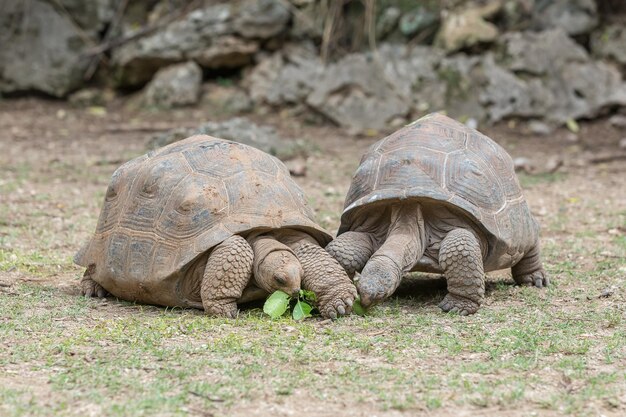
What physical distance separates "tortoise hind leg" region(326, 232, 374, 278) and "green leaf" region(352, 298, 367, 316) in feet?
0.83

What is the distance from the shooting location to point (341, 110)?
11000mm

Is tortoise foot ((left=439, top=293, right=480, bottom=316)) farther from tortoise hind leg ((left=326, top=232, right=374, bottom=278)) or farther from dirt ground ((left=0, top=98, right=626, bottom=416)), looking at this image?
tortoise hind leg ((left=326, top=232, right=374, bottom=278))

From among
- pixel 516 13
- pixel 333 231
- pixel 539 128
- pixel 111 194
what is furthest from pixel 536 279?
pixel 516 13

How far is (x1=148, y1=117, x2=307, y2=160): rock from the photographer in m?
8.62

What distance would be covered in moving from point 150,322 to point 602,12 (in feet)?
30.6

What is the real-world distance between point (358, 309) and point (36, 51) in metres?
9.07

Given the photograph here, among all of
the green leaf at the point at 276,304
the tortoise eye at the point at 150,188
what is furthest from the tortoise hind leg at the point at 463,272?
the tortoise eye at the point at 150,188

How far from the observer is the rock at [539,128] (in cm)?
1057

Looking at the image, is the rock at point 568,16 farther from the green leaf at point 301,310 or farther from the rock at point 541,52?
the green leaf at point 301,310

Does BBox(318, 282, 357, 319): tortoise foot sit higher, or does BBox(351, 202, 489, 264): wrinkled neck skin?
BBox(351, 202, 489, 264): wrinkled neck skin

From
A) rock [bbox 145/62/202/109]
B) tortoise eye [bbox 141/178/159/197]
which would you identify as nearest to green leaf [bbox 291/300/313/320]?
tortoise eye [bbox 141/178/159/197]

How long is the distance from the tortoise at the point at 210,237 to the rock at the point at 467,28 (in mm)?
7156

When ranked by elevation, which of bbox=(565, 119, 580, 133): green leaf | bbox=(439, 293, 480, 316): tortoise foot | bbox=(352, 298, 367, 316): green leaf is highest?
bbox=(565, 119, 580, 133): green leaf

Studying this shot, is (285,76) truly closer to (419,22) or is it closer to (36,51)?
(419,22)
